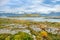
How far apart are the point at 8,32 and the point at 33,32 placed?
1.71ft

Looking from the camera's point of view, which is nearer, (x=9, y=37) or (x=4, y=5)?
(x=9, y=37)

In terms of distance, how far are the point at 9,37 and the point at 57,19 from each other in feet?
3.52

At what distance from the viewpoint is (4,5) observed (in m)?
3.04

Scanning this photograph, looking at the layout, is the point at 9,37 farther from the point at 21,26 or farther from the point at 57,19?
the point at 57,19

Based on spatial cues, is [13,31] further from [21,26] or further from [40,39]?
[40,39]

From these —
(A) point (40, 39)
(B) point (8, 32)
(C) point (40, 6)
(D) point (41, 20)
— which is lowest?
(A) point (40, 39)

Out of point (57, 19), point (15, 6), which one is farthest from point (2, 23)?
point (57, 19)

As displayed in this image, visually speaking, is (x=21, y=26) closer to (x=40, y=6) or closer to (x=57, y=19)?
(x=40, y=6)

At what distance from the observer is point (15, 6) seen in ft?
9.93

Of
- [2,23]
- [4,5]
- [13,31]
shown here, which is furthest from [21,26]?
[4,5]

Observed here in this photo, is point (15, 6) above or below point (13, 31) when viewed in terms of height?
above

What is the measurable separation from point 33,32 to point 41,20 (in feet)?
1.03

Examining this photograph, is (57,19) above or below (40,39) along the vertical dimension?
above

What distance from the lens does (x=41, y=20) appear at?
2.97m
